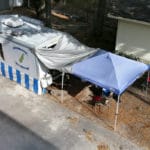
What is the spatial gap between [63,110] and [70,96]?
96cm

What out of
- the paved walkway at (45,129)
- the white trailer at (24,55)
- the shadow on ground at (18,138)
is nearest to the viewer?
the shadow on ground at (18,138)

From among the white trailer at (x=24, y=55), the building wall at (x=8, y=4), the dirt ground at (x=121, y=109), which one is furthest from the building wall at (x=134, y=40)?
the building wall at (x=8, y=4)

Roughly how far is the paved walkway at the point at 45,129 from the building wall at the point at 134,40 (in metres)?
5.60

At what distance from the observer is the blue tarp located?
419 inches

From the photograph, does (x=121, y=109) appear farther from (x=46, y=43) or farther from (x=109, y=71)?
(x=46, y=43)

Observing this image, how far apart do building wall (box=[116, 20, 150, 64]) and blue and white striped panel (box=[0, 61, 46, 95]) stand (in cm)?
545

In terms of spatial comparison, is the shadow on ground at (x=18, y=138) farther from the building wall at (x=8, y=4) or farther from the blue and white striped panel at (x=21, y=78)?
the building wall at (x=8, y=4)

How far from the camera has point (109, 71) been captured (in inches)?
434

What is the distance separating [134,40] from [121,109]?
4.82 m

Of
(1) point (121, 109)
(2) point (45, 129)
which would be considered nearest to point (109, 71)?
(1) point (121, 109)

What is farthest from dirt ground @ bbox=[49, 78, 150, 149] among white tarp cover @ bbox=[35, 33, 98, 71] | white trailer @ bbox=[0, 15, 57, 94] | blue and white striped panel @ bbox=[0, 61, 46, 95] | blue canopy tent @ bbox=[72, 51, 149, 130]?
white tarp cover @ bbox=[35, 33, 98, 71]

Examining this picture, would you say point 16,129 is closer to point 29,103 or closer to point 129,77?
point 29,103

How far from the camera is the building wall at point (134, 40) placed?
1526cm

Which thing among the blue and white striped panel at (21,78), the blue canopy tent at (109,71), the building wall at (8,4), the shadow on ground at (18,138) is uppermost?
the blue canopy tent at (109,71)
